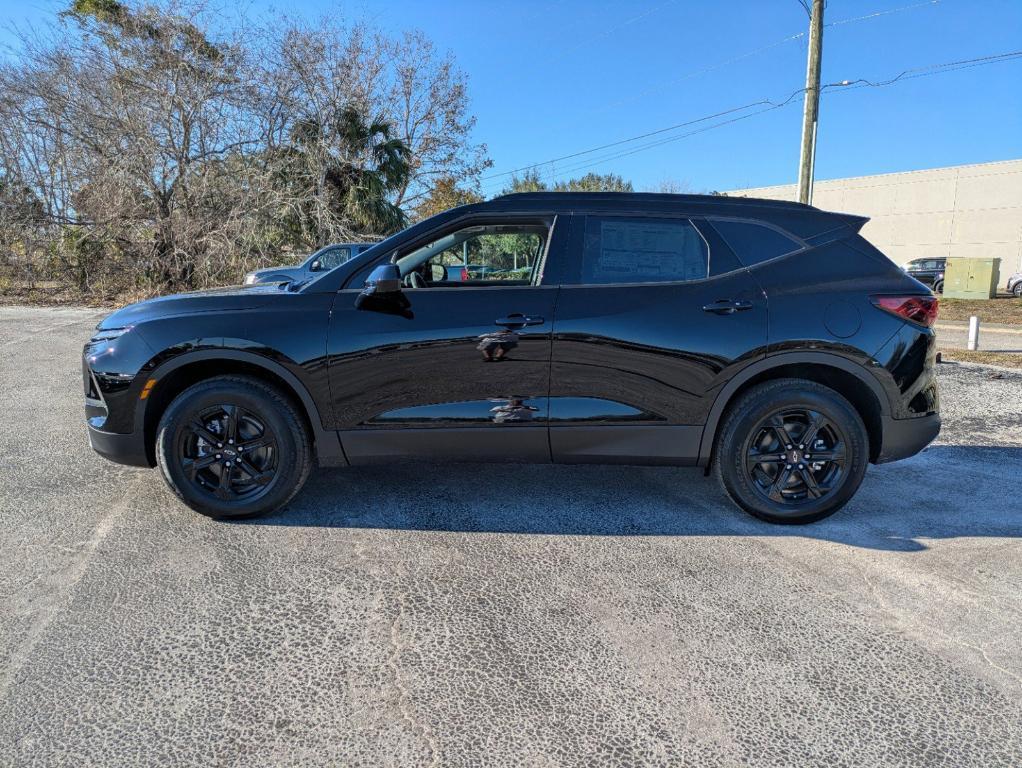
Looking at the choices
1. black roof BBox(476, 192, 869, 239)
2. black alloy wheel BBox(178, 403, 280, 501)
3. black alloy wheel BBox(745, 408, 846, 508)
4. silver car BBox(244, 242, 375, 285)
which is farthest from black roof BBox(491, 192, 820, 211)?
silver car BBox(244, 242, 375, 285)

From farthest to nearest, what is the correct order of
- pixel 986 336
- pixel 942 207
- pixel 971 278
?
pixel 942 207 → pixel 971 278 → pixel 986 336

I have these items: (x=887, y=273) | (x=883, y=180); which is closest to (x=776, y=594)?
(x=887, y=273)

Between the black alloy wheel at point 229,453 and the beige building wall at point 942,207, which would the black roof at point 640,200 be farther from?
the beige building wall at point 942,207

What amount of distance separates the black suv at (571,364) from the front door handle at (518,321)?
11mm

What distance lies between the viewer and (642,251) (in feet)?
11.8

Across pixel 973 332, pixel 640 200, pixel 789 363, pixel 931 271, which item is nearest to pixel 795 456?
pixel 789 363

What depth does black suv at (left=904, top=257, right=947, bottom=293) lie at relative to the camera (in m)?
27.2

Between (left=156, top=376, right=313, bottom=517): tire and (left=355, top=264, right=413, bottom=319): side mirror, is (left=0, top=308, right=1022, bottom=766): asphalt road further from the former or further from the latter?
(left=355, top=264, right=413, bottom=319): side mirror

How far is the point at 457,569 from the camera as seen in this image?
10.1 ft

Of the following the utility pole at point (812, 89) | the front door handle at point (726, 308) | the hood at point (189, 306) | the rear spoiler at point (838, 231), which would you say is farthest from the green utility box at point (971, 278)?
the hood at point (189, 306)

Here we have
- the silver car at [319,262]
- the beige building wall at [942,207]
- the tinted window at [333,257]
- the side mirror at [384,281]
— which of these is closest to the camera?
the side mirror at [384,281]

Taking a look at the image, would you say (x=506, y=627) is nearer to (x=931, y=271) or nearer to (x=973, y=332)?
(x=973, y=332)

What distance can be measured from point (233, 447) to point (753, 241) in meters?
3.20

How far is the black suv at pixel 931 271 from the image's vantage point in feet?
89.2
